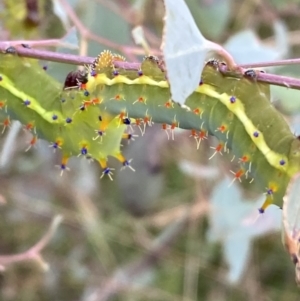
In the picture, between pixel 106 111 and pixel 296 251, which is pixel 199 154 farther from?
pixel 296 251

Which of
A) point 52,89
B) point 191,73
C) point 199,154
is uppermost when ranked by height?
point 199,154

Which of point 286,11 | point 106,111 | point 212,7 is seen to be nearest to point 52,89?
point 106,111

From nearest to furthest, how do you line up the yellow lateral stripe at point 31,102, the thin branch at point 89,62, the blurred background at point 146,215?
the thin branch at point 89,62 → the yellow lateral stripe at point 31,102 → the blurred background at point 146,215

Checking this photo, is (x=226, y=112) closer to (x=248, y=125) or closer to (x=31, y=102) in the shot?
(x=248, y=125)

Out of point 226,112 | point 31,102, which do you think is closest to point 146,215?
point 31,102

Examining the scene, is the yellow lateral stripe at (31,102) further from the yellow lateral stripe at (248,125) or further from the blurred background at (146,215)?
the blurred background at (146,215)

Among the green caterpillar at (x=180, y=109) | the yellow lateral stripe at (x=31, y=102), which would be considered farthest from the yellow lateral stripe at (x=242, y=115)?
the yellow lateral stripe at (x=31, y=102)

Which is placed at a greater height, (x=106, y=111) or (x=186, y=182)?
(x=186, y=182)

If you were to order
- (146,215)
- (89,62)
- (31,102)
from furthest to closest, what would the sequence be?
1. (146,215)
2. (31,102)
3. (89,62)
